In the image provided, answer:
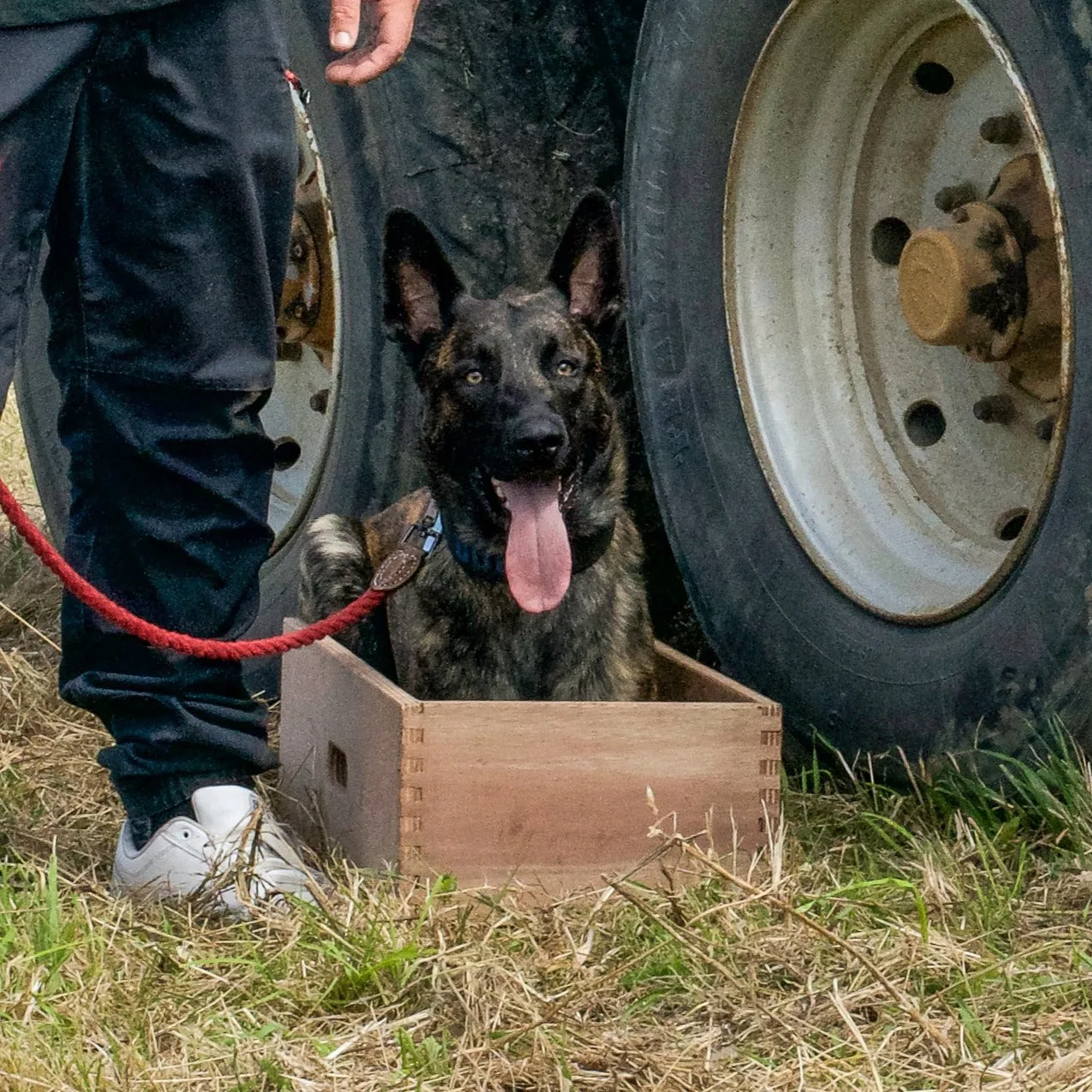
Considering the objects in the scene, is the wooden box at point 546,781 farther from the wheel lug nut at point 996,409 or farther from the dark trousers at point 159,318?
the wheel lug nut at point 996,409

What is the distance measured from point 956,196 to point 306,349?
5.27 ft

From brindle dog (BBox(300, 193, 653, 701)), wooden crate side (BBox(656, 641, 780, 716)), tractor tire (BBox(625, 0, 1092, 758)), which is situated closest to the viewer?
tractor tire (BBox(625, 0, 1092, 758))

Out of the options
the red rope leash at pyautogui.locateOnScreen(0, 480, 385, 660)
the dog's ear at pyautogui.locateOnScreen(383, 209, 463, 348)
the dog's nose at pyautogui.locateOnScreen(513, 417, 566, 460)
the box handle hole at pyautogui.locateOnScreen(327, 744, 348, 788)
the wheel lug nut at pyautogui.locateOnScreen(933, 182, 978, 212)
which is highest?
the wheel lug nut at pyautogui.locateOnScreen(933, 182, 978, 212)

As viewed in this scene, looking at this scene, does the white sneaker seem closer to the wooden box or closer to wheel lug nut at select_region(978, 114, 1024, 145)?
the wooden box

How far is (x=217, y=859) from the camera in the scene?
2.71 m

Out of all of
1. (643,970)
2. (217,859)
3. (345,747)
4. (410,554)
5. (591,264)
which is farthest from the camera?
(591,264)

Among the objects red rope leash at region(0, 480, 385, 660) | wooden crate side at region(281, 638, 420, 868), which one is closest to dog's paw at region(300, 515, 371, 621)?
wooden crate side at region(281, 638, 420, 868)

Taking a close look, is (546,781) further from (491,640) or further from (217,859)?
(491,640)

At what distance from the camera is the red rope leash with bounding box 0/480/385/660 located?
2465 millimetres

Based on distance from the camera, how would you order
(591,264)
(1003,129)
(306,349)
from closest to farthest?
1. (1003,129)
2. (591,264)
3. (306,349)

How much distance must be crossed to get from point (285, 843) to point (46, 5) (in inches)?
48.9

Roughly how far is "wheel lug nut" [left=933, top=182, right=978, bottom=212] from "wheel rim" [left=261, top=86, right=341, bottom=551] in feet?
4.13

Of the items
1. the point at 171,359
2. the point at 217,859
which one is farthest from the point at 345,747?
the point at 171,359

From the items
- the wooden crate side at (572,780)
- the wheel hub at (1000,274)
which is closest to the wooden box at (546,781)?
the wooden crate side at (572,780)
